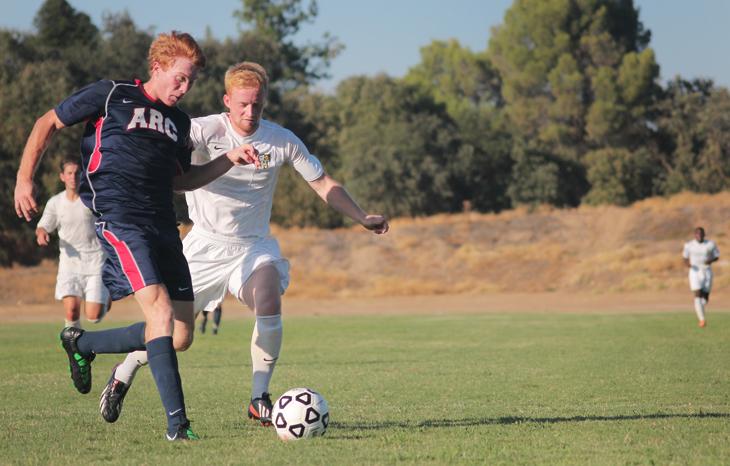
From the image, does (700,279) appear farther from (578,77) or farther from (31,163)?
(578,77)

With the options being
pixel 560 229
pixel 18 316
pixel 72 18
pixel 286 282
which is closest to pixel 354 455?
pixel 286 282

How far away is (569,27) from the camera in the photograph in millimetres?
67625

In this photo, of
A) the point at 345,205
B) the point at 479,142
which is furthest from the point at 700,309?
the point at 479,142

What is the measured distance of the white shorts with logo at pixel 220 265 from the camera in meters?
7.88

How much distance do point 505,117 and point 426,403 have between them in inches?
2502

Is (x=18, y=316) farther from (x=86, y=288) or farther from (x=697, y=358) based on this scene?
(x=697, y=358)

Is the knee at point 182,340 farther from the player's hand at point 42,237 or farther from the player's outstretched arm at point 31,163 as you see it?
the player's hand at point 42,237

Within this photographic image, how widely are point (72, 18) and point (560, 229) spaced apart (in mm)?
27355

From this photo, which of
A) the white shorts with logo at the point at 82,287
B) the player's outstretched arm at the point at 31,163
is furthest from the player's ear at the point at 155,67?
the white shorts with logo at the point at 82,287

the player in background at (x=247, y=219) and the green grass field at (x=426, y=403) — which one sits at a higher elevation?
the player in background at (x=247, y=219)

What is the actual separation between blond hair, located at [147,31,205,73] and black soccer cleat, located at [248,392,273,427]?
239cm

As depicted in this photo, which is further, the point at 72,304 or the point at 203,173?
the point at 72,304

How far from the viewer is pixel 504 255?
4622 cm

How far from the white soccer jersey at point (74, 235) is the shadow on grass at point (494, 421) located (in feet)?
24.6
